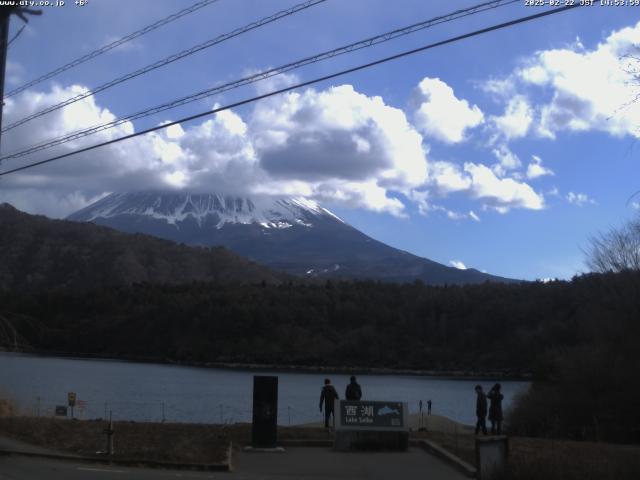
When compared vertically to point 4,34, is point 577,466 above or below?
below

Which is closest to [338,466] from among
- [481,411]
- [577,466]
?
[577,466]

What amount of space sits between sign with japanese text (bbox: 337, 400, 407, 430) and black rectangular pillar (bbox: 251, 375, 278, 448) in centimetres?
156

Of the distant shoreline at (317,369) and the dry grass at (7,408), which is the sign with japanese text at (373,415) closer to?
the dry grass at (7,408)

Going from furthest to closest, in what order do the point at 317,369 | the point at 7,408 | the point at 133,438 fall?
the point at 317,369
the point at 7,408
the point at 133,438

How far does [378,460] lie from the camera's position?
17656mm

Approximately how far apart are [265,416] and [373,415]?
2.51 meters

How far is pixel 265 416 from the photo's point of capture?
18.2 metres

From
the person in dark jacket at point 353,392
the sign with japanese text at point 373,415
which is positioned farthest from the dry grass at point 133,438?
the person in dark jacket at point 353,392

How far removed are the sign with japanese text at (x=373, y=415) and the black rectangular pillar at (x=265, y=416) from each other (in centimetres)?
156

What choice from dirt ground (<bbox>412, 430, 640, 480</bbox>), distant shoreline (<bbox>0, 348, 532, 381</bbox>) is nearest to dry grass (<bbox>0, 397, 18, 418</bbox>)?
dirt ground (<bbox>412, 430, 640, 480</bbox>)

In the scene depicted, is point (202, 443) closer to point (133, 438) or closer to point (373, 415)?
point (133, 438)

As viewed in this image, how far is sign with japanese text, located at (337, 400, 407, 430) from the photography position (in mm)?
18938

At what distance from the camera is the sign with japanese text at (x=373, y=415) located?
1894cm

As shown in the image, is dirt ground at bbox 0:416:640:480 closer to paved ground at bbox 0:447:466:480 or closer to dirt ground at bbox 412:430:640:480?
dirt ground at bbox 412:430:640:480
